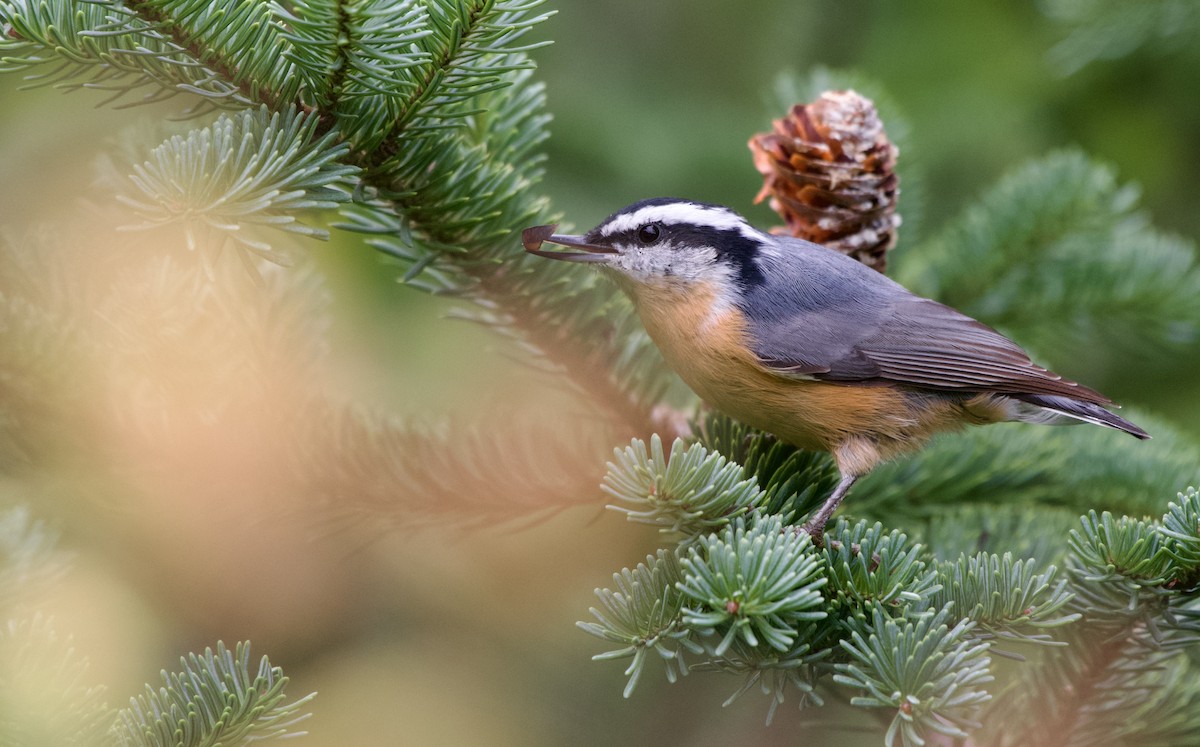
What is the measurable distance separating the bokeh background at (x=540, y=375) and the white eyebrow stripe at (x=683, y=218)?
400mm

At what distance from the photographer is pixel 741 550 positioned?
1.38 meters

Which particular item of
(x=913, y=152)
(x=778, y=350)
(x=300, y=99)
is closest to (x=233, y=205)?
(x=300, y=99)

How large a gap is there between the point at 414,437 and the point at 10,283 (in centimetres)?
85

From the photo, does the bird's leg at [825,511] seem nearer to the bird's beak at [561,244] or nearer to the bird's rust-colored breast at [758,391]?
the bird's rust-colored breast at [758,391]

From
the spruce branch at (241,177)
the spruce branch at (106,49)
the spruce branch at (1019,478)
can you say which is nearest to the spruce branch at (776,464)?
the spruce branch at (1019,478)

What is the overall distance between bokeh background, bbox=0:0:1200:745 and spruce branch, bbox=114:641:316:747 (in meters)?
0.44

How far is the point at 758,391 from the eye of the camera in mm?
2230

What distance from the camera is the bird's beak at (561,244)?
1.92 m

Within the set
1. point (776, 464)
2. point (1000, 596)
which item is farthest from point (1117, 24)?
point (1000, 596)

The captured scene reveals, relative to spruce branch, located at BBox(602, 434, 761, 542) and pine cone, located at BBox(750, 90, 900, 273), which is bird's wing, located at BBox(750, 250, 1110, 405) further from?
spruce branch, located at BBox(602, 434, 761, 542)

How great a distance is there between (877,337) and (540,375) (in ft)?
2.63

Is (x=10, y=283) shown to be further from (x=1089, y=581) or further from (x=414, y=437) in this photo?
(x=1089, y=581)

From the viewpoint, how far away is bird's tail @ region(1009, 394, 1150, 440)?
217 centimetres

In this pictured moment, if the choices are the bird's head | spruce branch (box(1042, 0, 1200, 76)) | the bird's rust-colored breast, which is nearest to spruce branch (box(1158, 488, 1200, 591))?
the bird's rust-colored breast
